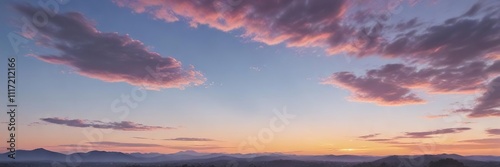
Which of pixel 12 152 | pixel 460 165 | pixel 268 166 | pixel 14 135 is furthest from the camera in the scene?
pixel 268 166

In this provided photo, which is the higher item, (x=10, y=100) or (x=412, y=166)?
(x=10, y=100)

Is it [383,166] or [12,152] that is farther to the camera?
[383,166]

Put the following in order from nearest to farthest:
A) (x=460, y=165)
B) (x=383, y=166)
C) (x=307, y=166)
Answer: (x=460, y=165) → (x=383, y=166) → (x=307, y=166)

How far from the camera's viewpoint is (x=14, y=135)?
4356cm

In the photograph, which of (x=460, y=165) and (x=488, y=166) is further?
(x=488, y=166)

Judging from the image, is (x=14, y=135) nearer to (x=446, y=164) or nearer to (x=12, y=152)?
(x=12, y=152)

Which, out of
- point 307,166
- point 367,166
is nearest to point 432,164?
point 367,166

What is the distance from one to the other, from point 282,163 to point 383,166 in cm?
8161

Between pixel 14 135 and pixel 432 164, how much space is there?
252ft

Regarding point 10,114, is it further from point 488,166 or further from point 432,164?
point 488,166

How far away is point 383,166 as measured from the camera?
295 feet

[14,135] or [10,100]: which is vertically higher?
[10,100]

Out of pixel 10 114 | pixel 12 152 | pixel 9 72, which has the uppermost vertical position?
pixel 9 72

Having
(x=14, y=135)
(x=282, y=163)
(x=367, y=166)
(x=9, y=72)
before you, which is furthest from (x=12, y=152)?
(x=282, y=163)
